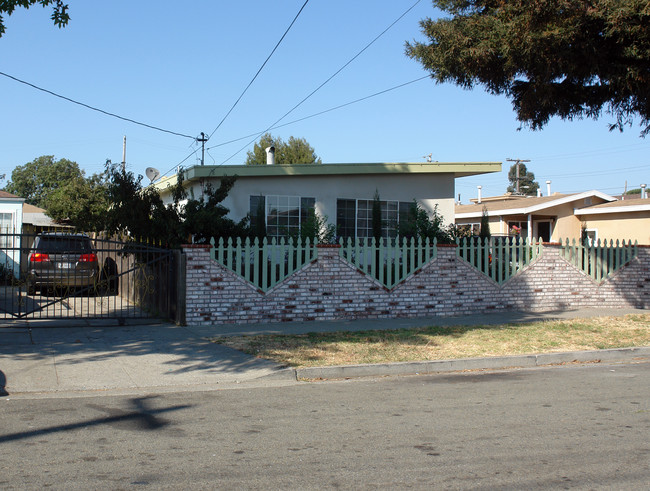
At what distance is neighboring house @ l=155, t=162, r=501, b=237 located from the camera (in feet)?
55.3

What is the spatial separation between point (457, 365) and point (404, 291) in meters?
4.43

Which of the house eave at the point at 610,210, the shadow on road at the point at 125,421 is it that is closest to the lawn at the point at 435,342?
the shadow on road at the point at 125,421

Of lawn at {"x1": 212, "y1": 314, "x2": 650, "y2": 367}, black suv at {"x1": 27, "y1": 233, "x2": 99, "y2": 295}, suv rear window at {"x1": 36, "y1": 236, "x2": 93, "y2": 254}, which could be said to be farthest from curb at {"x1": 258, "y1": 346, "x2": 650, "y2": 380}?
suv rear window at {"x1": 36, "y1": 236, "x2": 93, "y2": 254}

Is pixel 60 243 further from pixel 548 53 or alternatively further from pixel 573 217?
pixel 573 217

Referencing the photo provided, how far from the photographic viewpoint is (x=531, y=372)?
369 inches

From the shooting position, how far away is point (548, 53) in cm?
1300

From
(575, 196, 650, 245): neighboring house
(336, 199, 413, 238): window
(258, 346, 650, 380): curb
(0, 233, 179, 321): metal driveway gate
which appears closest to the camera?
(258, 346, 650, 380): curb

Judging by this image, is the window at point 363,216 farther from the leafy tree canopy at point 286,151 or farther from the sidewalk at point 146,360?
the leafy tree canopy at point 286,151

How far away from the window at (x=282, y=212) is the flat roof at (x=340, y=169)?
2.35 ft

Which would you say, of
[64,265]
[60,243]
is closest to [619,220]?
[60,243]

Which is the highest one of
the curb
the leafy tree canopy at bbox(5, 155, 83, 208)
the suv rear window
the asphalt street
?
the leafy tree canopy at bbox(5, 155, 83, 208)

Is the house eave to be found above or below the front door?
above

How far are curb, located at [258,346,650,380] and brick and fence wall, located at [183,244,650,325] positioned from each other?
399 cm

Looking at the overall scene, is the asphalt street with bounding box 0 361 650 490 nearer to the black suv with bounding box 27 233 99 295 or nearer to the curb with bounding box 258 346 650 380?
the curb with bounding box 258 346 650 380
